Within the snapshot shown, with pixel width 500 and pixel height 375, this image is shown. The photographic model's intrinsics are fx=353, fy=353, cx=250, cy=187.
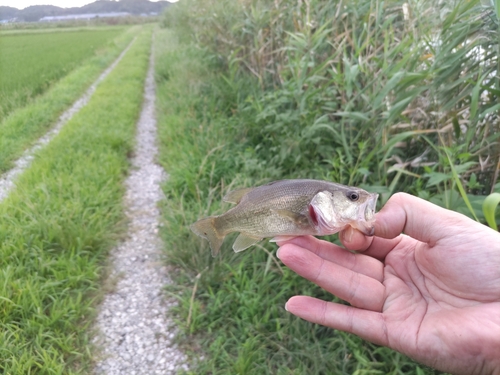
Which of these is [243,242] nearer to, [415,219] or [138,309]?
[415,219]

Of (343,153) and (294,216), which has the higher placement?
(294,216)

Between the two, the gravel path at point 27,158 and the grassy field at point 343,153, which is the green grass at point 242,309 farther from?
the gravel path at point 27,158

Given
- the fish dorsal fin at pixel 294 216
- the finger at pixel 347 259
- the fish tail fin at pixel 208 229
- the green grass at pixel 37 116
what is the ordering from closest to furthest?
1. the fish dorsal fin at pixel 294 216
2. the fish tail fin at pixel 208 229
3. the finger at pixel 347 259
4. the green grass at pixel 37 116

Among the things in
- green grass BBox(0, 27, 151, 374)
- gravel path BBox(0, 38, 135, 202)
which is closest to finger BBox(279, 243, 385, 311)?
green grass BBox(0, 27, 151, 374)

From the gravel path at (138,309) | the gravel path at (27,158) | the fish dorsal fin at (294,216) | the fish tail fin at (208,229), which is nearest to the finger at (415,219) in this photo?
the fish dorsal fin at (294,216)

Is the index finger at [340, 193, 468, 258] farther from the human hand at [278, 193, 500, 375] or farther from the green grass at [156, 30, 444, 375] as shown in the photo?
the green grass at [156, 30, 444, 375]

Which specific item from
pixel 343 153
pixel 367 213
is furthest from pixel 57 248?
pixel 367 213

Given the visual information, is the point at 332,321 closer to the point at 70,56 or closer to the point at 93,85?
the point at 93,85
